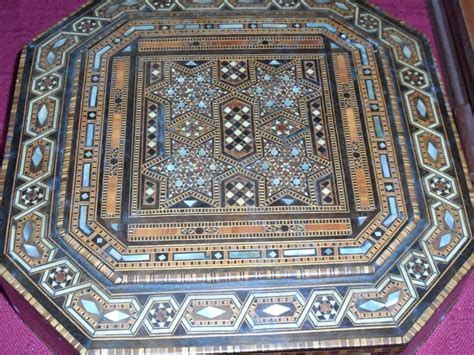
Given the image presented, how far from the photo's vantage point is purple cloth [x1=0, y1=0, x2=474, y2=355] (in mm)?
1593

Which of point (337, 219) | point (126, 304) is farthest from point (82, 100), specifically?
point (337, 219)

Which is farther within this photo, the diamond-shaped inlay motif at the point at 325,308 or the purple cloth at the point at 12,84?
the purple cloth at the point at 12,84

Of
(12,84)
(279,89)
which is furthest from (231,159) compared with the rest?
(12,84)

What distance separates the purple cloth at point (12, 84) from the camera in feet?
5.23

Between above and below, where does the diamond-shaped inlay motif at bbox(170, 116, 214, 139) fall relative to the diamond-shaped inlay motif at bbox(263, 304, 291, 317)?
above

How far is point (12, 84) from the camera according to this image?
1788 millimetres

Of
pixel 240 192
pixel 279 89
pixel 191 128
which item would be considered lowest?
pixel 240 192

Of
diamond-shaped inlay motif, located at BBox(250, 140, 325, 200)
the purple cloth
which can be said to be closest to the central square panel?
diamond-shaped inlay motif, located at BBox(250, 140, 325, 200)

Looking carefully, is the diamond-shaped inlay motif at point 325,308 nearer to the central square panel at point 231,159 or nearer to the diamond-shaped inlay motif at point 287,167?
the central square panel at point 231,159

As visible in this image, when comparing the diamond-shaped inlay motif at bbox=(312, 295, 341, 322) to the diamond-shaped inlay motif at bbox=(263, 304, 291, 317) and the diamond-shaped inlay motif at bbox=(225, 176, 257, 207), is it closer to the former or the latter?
the diamond-shaped inlay motif at bbox=(263, 304, 291, 317)

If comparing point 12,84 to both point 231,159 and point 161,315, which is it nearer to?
point 231,159

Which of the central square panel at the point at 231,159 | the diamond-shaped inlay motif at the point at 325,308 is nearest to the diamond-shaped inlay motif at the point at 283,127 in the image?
the central square panel at the point at 231,159

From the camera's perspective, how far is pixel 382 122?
1674 mm

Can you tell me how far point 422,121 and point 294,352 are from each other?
0.67 m
